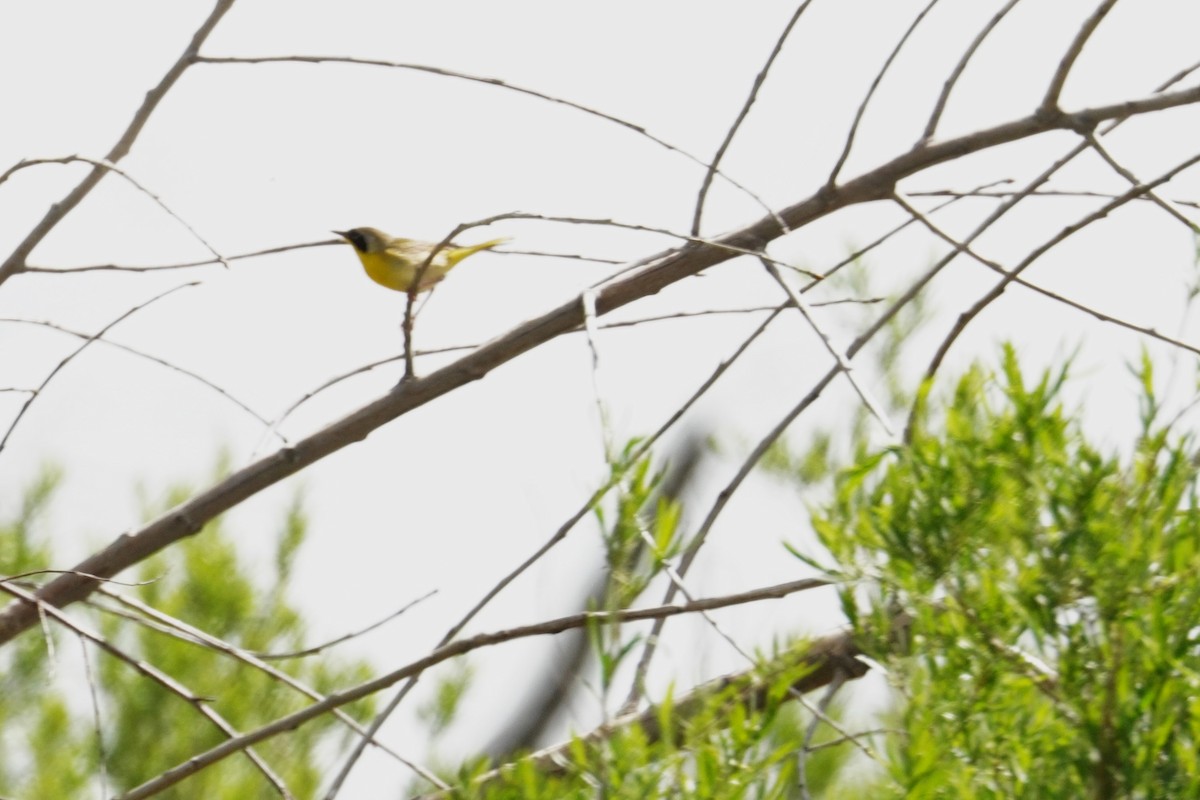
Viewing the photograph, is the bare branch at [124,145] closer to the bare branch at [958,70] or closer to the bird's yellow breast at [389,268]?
the bare branch at [958,70]

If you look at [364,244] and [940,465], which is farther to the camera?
[364,244]

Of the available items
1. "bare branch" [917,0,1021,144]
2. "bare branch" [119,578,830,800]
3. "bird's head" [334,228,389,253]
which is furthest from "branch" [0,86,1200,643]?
"bird's head" [334,228,389,253]

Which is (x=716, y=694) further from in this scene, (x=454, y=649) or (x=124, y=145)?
(x=124, y=145)

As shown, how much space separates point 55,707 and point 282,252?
9.76ft

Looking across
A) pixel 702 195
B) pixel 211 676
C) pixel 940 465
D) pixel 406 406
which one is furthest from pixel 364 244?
pixel 940 465

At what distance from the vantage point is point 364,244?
9.52ft

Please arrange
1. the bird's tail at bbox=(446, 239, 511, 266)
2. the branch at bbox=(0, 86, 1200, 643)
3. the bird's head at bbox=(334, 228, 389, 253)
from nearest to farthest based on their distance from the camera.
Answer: the branch at bbox=(0, 86, 1200, 643), the bird's tail at bbox=(446, 239, 511, 266), the bird's head at bbox=(334, 228, 389, 253)

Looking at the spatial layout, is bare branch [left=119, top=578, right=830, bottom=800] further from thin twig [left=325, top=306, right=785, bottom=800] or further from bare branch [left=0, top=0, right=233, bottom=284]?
bare branch [left=0, top=0, right=233, bottom=284]

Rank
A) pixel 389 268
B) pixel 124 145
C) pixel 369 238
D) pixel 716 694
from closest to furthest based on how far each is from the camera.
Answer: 1. pixel 716 694
2. pixel 124 145
3. pixel 389 268
4. pixel 369 238

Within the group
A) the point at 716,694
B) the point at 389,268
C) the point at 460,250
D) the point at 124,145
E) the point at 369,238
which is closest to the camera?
the point at 716,694

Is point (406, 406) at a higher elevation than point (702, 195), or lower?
lower

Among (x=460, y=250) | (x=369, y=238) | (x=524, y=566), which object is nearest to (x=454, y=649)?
(x=524, y=566)

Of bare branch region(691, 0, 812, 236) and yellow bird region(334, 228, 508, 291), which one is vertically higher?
yellow bird region(334, 228, 508, 291)

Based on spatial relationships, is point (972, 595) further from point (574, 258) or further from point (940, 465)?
point (574, 258)
